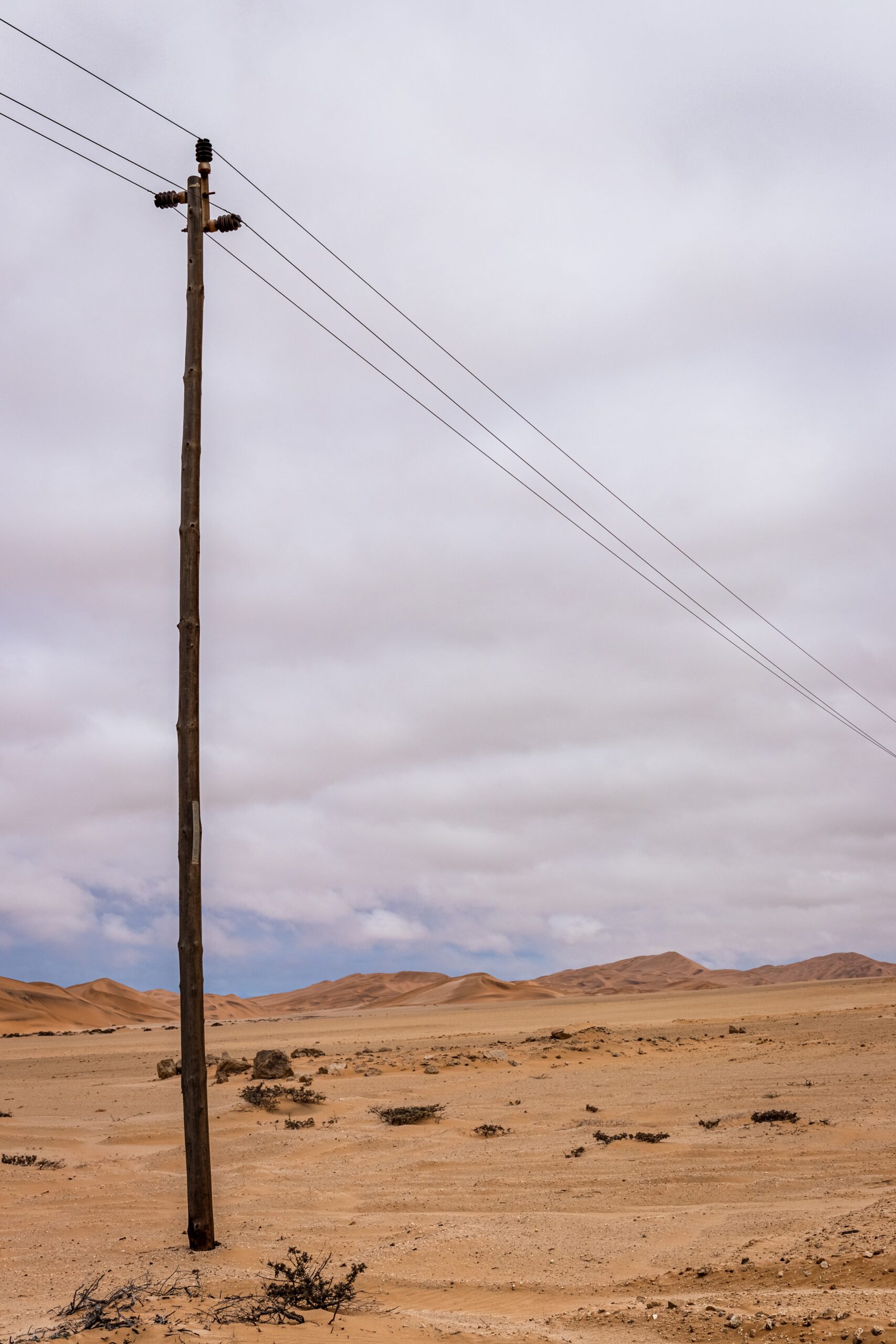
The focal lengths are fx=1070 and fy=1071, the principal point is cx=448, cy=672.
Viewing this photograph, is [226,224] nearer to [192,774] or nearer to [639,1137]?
[192,774]

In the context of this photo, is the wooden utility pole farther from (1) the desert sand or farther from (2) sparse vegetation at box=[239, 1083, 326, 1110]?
(2) sparse vegetation at box=[239, 1083, 326, 1110]

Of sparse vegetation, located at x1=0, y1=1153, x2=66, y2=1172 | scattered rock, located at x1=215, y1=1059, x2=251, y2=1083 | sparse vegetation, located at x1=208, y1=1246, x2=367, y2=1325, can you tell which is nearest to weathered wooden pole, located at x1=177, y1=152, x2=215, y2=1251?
sparse vegetation, located at x1=208, y1=1246, x2=367, y2=1325

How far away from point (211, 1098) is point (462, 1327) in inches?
536

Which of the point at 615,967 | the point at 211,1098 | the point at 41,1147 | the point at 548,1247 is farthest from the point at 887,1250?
the point at 615,967

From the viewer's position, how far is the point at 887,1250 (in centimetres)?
761

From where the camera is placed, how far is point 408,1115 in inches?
640

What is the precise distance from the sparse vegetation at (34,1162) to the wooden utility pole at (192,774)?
5.44 metres

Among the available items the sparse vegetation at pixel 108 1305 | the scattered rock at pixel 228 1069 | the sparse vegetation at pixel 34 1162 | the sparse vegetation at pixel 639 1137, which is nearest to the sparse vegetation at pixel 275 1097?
the scattered rock at pixel 228 1069

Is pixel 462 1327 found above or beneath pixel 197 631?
beneath

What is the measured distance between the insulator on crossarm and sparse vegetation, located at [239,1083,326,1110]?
13.4m

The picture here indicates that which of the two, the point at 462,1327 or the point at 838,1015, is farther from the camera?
the point at 838,1015

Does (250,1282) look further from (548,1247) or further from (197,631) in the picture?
(197,631)

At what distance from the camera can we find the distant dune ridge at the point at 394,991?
229 ft

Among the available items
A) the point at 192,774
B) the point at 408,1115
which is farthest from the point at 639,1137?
the point at 192,774
